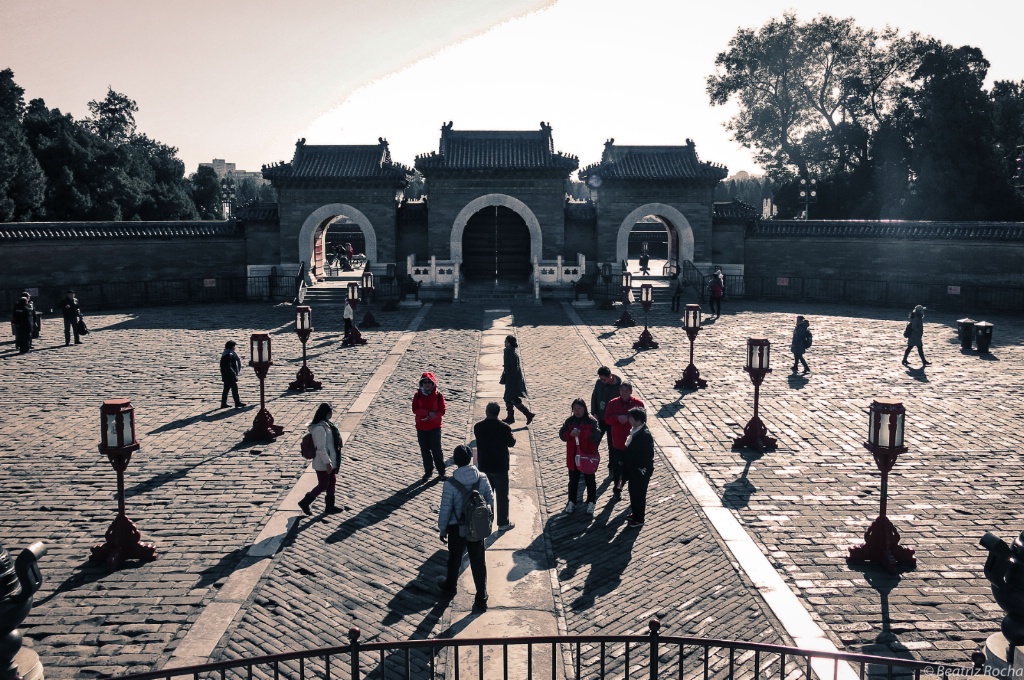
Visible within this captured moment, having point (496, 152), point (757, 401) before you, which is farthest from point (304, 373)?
point (496, 152)

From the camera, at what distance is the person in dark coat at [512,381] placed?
45.2ft

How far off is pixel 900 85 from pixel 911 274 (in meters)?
20.1

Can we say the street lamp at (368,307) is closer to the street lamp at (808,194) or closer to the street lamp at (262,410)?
the street lamp at (262,410)

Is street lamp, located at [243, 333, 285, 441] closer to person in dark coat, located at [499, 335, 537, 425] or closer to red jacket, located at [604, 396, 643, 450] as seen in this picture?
person in dark coat, located at [499, 335, 537, 425]

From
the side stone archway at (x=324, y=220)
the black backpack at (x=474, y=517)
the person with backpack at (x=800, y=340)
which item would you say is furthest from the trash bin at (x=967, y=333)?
the side stone archway at (x=324, y=220)

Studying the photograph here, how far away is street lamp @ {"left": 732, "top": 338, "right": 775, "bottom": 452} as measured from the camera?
41.0ft

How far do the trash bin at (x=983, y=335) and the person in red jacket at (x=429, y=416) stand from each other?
594 inches

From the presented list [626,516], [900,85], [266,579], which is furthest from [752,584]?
[900,85]

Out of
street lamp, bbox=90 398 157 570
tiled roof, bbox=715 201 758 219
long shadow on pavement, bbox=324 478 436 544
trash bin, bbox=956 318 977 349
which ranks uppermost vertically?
tiled roof, bbox=715 201 758 219

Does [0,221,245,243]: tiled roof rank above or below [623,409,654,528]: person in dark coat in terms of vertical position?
above

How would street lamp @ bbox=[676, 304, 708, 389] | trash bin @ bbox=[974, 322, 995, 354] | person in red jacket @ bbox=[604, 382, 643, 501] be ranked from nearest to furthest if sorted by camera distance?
person in red jacket @ bbox=[604, 382, 643, 501] < street lamp @ bbox=[676, 304, 708, 389] < trash bin @ bbox=[974, 322, 995, 354]

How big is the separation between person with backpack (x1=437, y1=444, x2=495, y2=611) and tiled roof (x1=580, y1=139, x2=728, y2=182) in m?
26.6

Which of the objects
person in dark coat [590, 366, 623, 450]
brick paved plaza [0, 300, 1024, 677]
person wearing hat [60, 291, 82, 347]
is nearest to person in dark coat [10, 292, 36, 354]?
person wearing hat [60, 291, 82, 347]

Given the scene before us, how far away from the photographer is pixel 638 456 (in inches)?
375
